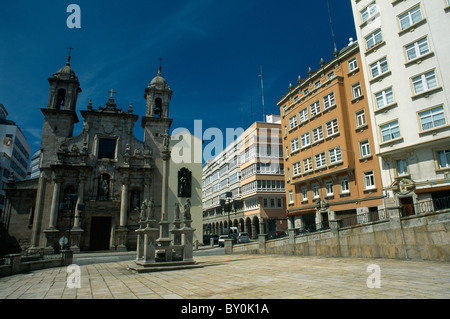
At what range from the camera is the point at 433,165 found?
1994cm

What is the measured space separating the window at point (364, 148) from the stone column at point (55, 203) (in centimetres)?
3221

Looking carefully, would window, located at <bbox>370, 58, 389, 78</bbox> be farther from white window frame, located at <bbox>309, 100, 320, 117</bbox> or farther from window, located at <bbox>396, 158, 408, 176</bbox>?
window, located at <bbox>396, 158, 408, 176</bbox>

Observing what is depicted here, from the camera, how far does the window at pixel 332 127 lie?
28194 mm

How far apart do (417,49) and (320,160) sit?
1289 cm

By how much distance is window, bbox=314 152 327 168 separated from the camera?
29.4 m

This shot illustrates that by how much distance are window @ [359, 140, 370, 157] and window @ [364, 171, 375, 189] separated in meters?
1.72

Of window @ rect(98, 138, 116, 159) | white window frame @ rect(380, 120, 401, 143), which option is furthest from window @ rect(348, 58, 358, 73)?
window @ rect(98, 138, 116, 159)

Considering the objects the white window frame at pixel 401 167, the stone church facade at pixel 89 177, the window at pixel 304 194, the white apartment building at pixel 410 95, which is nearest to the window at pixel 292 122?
the window at pixel 304 194

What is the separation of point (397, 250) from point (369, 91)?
1561cm

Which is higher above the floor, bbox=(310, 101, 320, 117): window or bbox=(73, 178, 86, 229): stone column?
bbox=(310, 101, 320, 117): window

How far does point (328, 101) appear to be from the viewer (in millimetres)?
29328

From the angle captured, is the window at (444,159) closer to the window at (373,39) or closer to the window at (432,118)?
the window at (432,118)
